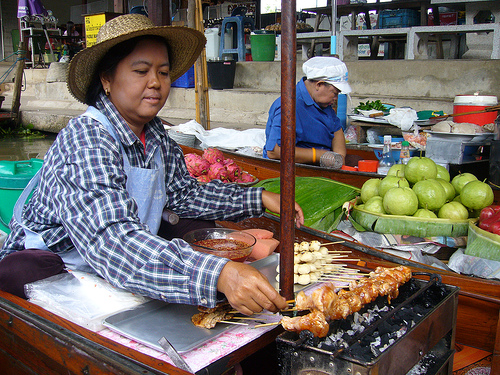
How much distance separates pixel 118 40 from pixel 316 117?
2675mm

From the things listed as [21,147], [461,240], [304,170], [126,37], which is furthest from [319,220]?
[21,147]

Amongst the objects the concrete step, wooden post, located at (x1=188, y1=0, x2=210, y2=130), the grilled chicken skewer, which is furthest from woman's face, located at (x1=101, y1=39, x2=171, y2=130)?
wooden post, located at (x1=188, y1=0, x2=210, y2=130)

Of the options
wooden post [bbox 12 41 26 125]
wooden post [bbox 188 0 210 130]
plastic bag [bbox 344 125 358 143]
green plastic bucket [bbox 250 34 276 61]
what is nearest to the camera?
wooden post [bbox 188 0 210 130]

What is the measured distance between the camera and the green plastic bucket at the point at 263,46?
9344mm

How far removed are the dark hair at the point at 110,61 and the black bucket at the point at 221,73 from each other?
701 centimetres

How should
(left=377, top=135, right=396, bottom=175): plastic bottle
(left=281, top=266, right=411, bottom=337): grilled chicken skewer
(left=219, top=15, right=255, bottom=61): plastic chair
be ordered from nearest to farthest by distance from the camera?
(left=281, top=266, right=411, bottom=337): grilled chicken skewer < (left=377, top=135, right=396, bottom=175): plastic bottle < (left=219, top=15, right=255, bottom=61): plastic chair

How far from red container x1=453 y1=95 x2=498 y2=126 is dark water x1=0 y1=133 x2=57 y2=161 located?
7.44 m

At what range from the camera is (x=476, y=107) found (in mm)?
3557

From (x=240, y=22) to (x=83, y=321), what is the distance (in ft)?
34.1

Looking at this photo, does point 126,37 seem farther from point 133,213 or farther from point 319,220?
point 319,220

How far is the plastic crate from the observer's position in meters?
8.88

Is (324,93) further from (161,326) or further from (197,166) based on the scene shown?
(161,326)

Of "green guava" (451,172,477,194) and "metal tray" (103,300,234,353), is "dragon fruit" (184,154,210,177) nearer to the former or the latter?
"green guava" (451,172,477,194)

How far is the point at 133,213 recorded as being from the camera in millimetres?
1639
